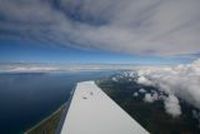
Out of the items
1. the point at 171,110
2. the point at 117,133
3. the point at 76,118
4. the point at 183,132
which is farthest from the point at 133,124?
the point at 171,110

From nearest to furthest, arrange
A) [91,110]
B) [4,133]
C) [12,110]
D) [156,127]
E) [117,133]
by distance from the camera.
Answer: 1. [117,133]
2. [91,110]
3. [4,133]
4. [12,110]
5. [156,127]

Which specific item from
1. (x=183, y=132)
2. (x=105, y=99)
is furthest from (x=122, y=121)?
(x=183, y=132)

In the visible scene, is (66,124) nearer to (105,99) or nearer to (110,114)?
(110,114)

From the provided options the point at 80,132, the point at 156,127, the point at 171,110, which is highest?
the point at 80,132

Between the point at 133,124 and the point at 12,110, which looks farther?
the point at 12,110

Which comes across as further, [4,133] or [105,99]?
[4,133]

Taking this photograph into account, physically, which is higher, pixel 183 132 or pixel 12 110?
pixel 12 110

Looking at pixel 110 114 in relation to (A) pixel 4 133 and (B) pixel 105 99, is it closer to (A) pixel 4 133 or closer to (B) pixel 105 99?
(B) pixel 105 99

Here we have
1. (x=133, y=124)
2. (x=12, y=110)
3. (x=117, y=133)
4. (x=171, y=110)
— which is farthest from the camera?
(x=171, y=110)

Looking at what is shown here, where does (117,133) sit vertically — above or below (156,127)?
above
